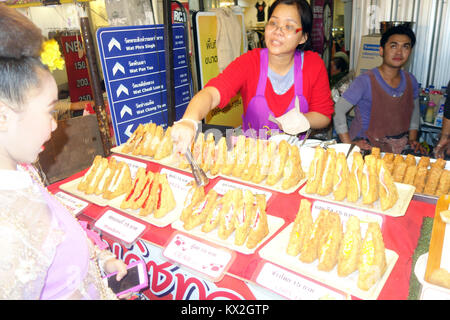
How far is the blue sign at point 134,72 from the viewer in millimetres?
3391

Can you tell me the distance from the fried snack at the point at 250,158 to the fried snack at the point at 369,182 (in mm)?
631

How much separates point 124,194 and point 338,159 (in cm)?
125

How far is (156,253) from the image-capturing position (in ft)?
5.14

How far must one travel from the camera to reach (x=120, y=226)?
162 centimetres

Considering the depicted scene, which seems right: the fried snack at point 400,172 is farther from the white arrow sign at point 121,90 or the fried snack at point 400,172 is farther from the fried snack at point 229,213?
the white arrow sign at point 121,90

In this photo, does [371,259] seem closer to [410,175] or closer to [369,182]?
[369,182]

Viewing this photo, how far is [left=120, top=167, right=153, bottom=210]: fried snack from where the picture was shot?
1.74 meters

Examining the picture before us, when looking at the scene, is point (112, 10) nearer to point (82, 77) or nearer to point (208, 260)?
point (82, 77)

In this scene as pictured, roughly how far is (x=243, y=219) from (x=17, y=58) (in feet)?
3.38

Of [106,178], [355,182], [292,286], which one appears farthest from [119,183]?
[355,182]

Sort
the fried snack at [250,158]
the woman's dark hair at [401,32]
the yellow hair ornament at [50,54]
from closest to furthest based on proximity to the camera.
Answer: the yellow hair ornament at [50,54]
the fried snack at [250,158]
the woman's dark hair at [401,32]

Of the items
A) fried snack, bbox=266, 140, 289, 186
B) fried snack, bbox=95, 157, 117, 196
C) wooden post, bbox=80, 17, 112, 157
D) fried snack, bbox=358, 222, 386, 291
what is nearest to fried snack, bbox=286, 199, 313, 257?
fried snack, bbox=358, 222, 386, 291

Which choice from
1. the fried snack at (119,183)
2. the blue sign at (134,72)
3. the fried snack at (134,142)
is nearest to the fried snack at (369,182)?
the fried snack at (119,183)

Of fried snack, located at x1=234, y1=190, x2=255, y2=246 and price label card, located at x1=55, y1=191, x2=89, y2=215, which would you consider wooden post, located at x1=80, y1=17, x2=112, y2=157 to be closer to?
price label card, located at x1=55, y1=191, x2=89, y2=215
